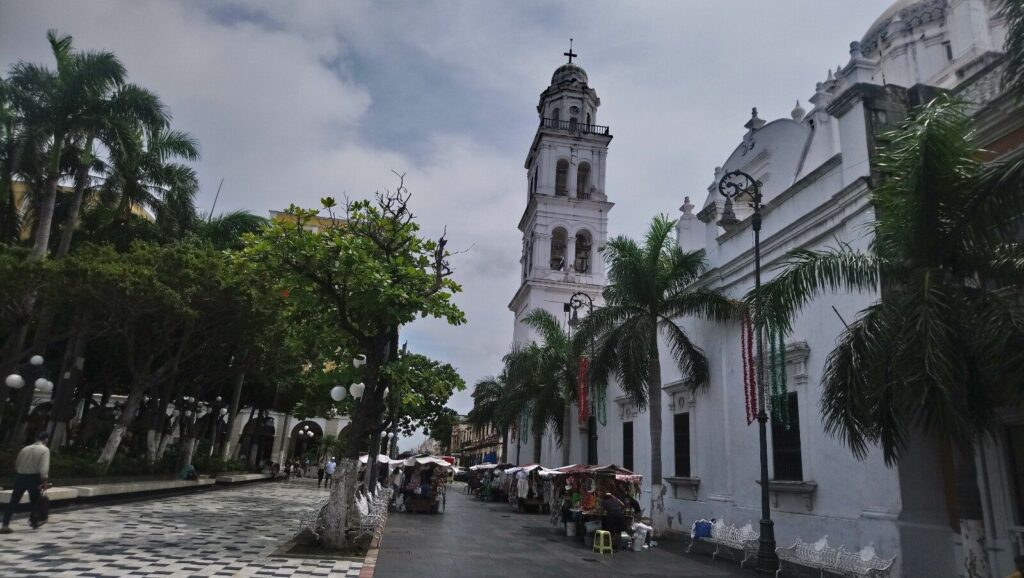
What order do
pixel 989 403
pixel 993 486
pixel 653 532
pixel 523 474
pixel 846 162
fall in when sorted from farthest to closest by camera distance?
pixel 523 474 → pixel 653 532 → pixel 846 162 → pixel 993 486 → pixel 989 403

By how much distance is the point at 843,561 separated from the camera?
447 inches

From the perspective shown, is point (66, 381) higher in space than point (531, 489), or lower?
higher

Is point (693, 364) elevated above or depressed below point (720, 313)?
below

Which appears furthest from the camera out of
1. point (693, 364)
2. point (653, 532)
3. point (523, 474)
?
point (523, 474)

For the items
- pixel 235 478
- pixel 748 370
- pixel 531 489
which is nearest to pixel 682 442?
pixel 748 370

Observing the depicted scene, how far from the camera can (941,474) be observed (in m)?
11.4

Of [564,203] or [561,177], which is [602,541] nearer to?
A: [564,203]

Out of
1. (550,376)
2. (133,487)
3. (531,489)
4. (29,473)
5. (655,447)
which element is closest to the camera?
(29,473)

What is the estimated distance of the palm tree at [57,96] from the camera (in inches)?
766

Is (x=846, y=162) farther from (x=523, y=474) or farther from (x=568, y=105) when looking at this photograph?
(x=568, y=105)

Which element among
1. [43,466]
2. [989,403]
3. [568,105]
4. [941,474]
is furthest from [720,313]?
[568,105]

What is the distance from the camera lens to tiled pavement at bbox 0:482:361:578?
8.62 metres

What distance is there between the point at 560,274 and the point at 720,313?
81.9 feet

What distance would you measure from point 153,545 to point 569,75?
4284 cm
